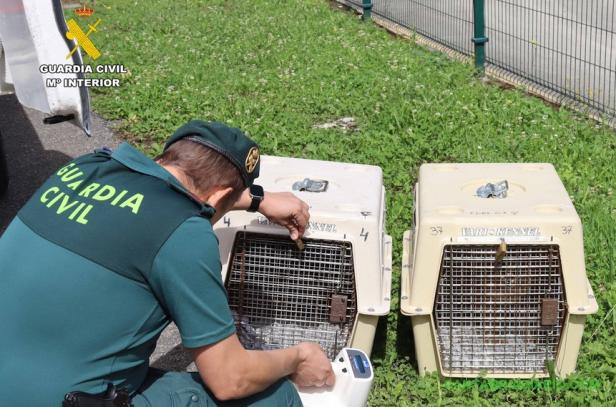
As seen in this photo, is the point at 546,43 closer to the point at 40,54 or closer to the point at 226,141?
the point at 40,54

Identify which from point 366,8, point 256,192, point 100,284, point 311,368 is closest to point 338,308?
point 256,192

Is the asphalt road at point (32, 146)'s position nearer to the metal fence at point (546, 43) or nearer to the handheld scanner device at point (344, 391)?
the handheld scanner device at point (344, 391)

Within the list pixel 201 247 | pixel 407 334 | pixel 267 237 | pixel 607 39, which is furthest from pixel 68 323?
pixel 607 39

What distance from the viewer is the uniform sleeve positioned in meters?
2.20

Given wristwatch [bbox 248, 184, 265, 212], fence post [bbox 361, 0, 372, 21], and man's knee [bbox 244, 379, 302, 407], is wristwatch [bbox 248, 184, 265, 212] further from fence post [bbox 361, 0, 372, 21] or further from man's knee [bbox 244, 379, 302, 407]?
Answer: fence post [bbox 361, 0, 372, 21]

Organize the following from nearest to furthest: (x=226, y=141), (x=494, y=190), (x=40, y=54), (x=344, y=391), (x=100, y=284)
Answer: (x=100, y=284)
(x=226, y=141)
(x=344, y=391)
(x=494, y=190)
(x=40, y=54)

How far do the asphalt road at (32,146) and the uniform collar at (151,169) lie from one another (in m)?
3.01

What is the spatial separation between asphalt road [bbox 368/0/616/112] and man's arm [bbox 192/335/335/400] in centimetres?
440

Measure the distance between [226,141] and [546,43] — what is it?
17.7 feet

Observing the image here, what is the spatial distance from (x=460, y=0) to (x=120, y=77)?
128 inches

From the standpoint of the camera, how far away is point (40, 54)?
4566 millimetres

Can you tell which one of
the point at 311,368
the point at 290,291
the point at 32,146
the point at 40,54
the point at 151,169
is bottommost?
the point at 32,146

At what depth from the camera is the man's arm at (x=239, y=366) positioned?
7.59 ft

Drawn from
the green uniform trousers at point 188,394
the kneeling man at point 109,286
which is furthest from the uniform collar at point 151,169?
the green uniform trousers at point 188,394
